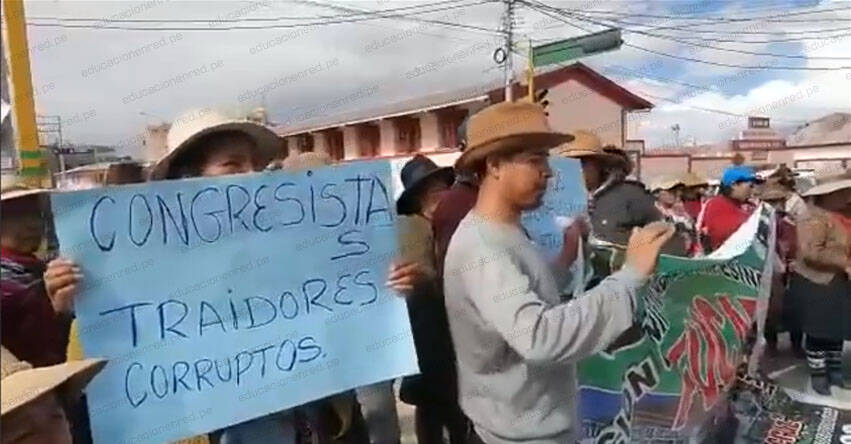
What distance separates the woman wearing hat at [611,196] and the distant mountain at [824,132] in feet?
108

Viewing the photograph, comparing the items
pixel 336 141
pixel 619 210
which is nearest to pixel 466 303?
pixel 619 210

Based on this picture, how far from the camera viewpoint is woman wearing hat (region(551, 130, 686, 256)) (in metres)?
3.81

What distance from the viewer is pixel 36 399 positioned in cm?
116

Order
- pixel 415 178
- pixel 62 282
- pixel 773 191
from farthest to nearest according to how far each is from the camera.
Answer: pixel 773 191 < pixel 415 178 < pixel 62 282

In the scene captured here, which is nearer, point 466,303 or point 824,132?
point 466,303

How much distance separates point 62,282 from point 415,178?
1769 mm

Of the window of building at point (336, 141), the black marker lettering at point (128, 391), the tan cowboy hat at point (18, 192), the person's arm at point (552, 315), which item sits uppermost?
the window of building at point (336, 141)

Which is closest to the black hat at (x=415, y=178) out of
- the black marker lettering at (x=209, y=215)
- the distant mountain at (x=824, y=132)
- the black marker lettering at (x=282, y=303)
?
the black marker lettering at (x=282, y=303)

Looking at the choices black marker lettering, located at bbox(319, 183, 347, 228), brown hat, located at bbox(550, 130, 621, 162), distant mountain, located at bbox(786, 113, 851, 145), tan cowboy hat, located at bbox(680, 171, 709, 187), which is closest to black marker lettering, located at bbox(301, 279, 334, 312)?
black marker lettering, located at bbox(319, 183, 347, 228)

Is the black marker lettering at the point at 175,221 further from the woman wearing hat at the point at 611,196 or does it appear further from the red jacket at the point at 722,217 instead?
the red jacket at the point at 722,217

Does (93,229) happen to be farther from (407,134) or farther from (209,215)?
(407,134)

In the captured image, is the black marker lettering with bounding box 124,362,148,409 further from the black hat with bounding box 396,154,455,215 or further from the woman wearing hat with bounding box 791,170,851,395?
the woman wearing hat with bounding box 791,170,851,395

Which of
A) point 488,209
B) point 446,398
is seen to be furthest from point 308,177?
point 446,398

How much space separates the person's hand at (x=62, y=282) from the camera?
1446 millimetres
